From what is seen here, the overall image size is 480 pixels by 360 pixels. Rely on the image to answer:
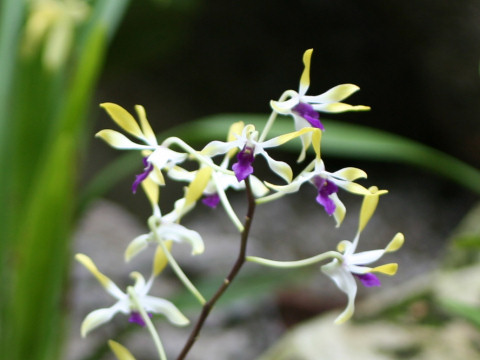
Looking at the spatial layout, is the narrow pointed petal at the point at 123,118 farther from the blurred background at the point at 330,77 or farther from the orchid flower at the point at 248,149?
the blurred background at the point at 330,77

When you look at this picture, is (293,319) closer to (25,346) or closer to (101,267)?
(101,267)

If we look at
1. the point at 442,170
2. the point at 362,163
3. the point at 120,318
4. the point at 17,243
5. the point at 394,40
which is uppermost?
the point at 394,40

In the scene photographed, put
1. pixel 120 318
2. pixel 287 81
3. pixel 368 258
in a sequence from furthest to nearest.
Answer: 1. pixel 287 81
2. pixel 120 318
3. pixel 368 258

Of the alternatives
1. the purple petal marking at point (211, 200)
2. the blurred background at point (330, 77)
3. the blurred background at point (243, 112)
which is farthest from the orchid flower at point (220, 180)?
the blurred background at point (330, 77)

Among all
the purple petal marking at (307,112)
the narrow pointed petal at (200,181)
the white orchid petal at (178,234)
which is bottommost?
the white orchid petal at (178,234)

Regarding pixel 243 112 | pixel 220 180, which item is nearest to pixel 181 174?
pixel 220 180

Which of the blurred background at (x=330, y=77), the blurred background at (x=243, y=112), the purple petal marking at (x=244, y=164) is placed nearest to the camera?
the purple petal marking at (x=244, y=164)

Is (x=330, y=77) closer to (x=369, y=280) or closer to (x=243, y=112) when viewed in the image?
(x=243, y=112)

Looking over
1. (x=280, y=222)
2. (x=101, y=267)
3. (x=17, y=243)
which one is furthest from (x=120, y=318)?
(x=280, y=222)

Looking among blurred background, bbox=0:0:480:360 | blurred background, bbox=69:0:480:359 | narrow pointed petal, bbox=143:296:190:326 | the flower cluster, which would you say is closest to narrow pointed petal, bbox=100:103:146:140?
the flower cluster
